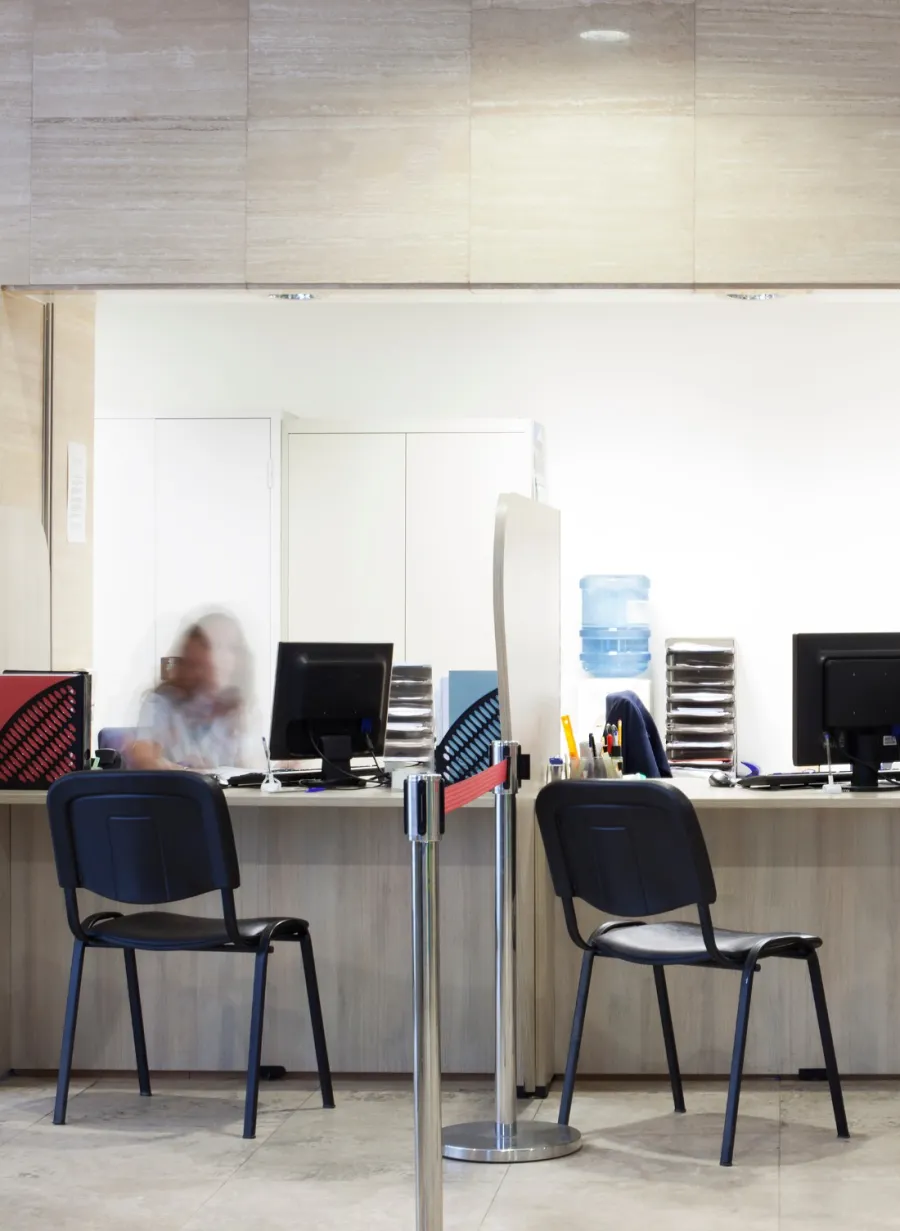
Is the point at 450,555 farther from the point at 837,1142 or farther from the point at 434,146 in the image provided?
the point at 837,1142

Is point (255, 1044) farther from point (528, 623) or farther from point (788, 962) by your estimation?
point (788, 962)

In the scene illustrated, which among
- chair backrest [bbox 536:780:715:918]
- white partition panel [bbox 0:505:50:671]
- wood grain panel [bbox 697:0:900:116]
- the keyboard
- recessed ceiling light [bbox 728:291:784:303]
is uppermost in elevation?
wood grain panel [bbox 697:0:900:116]

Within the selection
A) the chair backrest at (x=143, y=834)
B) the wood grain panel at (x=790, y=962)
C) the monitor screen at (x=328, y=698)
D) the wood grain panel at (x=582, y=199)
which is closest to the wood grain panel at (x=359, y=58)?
the wood grain panel at (x=582, y=199)

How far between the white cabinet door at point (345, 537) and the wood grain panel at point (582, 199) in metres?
2.82

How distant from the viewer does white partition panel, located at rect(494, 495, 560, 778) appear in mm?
3959

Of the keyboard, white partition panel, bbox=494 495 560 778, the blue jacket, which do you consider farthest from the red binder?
the blue jacket

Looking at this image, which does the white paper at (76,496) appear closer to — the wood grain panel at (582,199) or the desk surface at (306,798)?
the desk surface at (306,798)

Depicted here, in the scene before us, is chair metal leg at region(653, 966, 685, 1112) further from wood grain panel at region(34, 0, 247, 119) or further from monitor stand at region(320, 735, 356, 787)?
wood grain panel at region(34, 0, 247, 119)

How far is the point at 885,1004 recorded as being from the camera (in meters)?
4.46

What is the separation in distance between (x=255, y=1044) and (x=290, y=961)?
68 centimetres

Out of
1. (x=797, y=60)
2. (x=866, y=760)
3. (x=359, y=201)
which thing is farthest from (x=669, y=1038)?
(x=797, y=60)

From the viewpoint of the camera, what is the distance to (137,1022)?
434 centimetres

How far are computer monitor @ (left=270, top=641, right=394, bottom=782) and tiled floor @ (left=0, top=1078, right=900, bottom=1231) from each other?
3.27 feet

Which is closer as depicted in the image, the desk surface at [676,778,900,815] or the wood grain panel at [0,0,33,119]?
the desk surface at [676,778,900,815]
